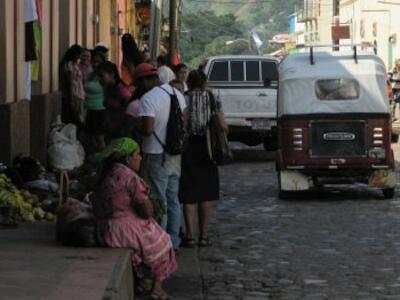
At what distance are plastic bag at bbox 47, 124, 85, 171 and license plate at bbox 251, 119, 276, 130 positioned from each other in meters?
8.55

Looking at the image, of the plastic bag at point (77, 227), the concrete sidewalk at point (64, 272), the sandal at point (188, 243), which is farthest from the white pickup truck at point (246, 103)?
the plastic bag at point (77, 227)

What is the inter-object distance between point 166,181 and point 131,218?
178 cm

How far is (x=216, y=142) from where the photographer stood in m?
10.2

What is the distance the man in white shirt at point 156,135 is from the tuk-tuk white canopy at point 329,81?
502cm

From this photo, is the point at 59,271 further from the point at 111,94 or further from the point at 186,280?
the point at 111,94

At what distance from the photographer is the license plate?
20.5 metres

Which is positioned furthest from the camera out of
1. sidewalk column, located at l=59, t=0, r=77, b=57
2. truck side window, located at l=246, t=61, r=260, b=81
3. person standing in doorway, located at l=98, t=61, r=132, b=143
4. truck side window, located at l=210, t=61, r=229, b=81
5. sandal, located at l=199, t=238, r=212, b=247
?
truck side window, located at l=246, t=61, r=260, b=81

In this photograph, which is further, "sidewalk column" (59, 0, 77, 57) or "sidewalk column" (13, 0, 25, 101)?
"sidewalk column" (59, 0, 77, 57)

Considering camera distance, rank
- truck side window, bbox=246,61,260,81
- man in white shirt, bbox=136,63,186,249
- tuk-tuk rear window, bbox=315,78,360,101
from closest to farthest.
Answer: man in white shirt, bbox=136,63,186,249, tuk-tuk rear window, bbox=315,78,360,101, truck side window, bbox=246,61,260,81

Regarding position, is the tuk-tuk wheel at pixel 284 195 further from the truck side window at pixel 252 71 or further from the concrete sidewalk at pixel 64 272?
the truck side window at pixel 252 71

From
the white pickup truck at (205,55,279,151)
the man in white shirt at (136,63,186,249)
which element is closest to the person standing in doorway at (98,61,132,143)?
the man in white shirt at (136,63,186,249)

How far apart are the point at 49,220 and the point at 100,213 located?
246cm

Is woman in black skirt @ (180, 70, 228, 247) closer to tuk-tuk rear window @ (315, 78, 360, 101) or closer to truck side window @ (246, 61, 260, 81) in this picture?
tuk-tuk rear window @ (315, 78, 360, 101)

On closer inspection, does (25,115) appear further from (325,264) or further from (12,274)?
(12,274)
